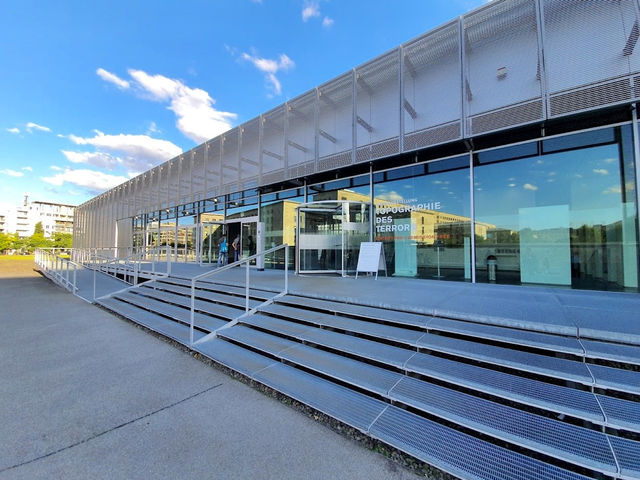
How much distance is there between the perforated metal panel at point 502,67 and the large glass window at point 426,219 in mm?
1290

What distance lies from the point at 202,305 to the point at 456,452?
5136 mm

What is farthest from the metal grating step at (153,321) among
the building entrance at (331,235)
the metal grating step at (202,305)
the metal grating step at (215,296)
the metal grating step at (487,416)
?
the building entrance at (331,235)

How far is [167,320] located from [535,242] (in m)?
8.13

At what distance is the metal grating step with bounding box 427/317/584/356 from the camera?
2.80 metres

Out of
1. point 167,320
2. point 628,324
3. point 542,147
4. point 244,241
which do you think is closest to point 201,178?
point 244,241

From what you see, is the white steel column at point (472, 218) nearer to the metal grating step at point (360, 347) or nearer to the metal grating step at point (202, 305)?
the metal grating step at point (360, 347)

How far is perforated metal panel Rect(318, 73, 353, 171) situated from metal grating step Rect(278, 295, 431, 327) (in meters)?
4.92

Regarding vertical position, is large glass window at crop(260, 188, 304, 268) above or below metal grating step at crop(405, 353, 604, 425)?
above

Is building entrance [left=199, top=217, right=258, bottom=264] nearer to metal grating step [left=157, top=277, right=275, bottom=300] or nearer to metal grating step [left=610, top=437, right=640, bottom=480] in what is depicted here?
metal grating step [left=157, top=277, right=275, bottom=300]

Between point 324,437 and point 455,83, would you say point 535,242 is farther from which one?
point 324,437

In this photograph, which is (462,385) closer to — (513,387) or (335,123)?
(513,387)

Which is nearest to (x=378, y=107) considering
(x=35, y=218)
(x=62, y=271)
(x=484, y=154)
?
(x=484, y=154)

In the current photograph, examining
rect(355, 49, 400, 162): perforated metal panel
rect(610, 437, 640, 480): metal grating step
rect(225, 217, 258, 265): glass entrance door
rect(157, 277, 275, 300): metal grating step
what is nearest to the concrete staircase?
rect(610, 437, 640, 480): metal grating step

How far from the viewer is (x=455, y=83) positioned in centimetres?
732
